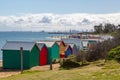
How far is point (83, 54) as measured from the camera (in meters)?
23.8

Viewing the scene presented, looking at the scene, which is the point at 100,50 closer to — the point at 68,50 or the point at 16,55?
the point at 16,55

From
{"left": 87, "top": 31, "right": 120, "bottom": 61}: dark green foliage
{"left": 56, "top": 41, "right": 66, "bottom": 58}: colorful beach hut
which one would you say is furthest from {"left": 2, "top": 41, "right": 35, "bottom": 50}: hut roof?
{"left": 56, "top": 41, "right": 66, "bottom": 58}: colorful beach hut

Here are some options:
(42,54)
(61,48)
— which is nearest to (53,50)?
(42,54)

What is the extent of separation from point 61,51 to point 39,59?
6259 mm

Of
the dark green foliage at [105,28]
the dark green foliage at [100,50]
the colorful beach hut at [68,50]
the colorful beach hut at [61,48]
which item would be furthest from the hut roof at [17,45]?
the dark green foliage at [105,28]

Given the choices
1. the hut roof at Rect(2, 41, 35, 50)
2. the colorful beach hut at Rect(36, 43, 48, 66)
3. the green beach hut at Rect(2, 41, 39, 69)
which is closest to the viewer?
the green beach hut at Rect(2, 41, 39, 69)

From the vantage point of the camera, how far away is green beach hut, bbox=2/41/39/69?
28567 mm

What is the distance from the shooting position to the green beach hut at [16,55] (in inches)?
1125

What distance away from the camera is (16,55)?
28734 mm

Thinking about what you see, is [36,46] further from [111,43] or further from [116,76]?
[116,76]

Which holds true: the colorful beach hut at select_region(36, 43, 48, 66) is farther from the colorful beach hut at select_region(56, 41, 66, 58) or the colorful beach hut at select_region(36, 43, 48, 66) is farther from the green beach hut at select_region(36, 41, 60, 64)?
the colorful beach hut at select_region(56, 41, 66, 58)

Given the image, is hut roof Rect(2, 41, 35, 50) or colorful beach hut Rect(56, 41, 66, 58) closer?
hut roof Rect(2, 41, 35, 50)

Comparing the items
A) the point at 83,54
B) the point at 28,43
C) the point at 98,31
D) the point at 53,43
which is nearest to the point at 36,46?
the point at 28,43

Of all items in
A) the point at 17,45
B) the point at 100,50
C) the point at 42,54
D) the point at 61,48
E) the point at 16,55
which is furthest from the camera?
the point at 61,48
